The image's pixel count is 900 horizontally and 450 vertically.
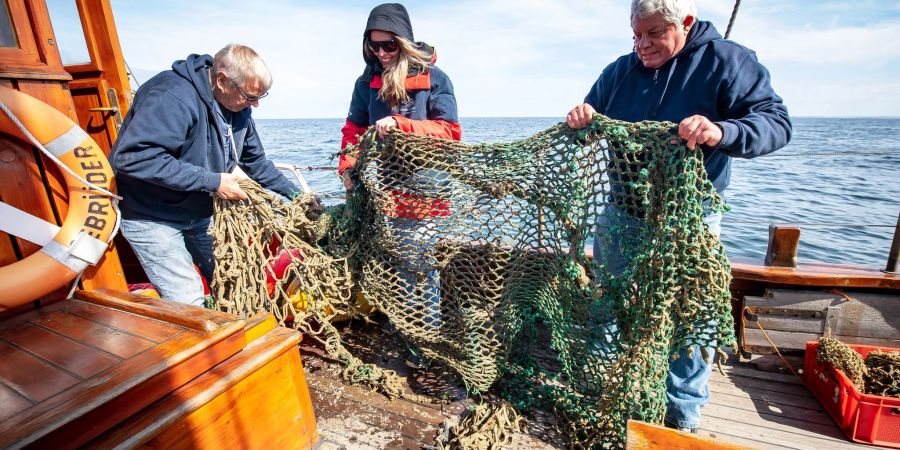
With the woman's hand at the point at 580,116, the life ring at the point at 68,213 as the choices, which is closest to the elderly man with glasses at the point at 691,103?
the woman's hand at the point at 580,116

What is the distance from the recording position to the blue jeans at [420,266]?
2.18 meters

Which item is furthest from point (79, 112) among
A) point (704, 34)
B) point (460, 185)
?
point (704, 34)

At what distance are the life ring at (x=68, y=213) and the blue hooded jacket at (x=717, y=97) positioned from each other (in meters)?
2.25

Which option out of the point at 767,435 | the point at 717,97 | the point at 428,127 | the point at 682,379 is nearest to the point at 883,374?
the point at 767,435

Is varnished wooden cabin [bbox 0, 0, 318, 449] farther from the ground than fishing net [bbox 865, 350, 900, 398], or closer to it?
farther from the ground

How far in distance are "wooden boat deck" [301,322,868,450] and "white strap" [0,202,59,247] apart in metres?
1.34

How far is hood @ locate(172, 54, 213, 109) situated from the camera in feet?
6.38

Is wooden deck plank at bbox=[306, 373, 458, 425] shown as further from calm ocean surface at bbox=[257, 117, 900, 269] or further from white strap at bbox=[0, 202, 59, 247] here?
calm ocean surface at bbox=[257, 117, 900, 269]

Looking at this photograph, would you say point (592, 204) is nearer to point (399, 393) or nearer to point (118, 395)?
point (399, 393)

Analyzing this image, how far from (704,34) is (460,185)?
1.15 metres

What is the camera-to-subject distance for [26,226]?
65.7 inches

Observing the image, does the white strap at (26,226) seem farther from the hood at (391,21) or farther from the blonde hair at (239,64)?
the hood at (391,21)

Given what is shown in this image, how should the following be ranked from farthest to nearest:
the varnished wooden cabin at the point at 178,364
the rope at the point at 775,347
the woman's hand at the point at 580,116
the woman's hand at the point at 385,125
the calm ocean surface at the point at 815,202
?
the calm ocean surface at the point at 815,202, the rope at the point at 775,347, the woman's hand at the point at 385,125, the woman's hand at the point at 580,116, the varnished wooden cabin at the point at 178,364

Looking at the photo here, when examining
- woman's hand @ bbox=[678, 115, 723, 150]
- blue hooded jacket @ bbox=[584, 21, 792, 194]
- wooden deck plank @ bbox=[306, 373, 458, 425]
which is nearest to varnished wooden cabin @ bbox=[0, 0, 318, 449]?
wooden deck plank @ bbox=[306, 373, 458, 425]
